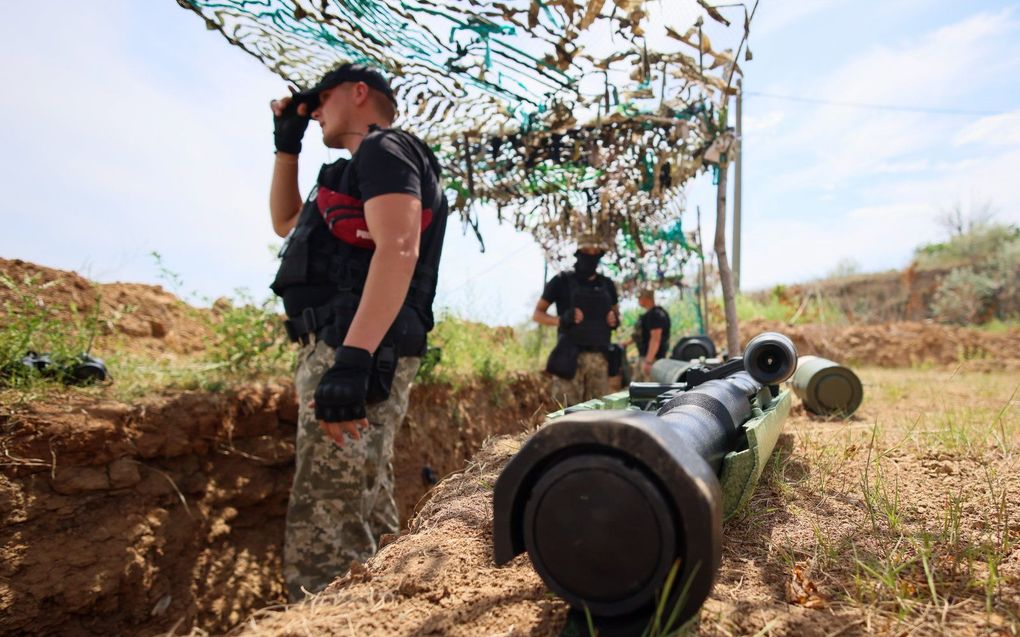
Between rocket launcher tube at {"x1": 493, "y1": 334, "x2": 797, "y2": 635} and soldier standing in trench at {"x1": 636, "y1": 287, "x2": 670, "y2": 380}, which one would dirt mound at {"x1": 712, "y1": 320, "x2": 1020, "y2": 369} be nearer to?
soldier standing in trench at {"x1": 636, "y1": 287, "x2": 670, "y2": 380}

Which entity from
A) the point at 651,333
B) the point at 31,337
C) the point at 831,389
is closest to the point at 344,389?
the point at 31,337

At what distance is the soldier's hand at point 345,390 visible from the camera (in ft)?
6.11

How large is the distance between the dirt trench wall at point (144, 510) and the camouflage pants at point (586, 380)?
2.54 m

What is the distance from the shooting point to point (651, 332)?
6195 millimetres

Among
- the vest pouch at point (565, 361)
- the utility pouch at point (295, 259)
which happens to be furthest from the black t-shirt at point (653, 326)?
the utility pouch at point (295, 259)

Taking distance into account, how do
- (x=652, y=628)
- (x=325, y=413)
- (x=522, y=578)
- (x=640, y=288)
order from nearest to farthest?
(x=652, y=628)
(x=522, y=578)
(x=325, y=413)
(x=640, y=288)

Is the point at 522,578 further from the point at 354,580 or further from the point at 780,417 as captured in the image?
the point at 780,417

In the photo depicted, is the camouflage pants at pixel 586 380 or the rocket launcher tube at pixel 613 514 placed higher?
the rocket launcher tube at pixel 613 514

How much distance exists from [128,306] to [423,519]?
13.3 ft

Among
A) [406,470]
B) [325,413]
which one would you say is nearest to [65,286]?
[406,470]

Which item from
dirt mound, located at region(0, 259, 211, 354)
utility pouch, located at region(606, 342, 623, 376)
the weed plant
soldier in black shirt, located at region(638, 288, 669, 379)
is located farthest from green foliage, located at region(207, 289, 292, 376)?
soldier in black shirt, located at region(638, 288, 669, 379)

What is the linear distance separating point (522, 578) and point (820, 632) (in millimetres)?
586

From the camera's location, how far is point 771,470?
205 cm

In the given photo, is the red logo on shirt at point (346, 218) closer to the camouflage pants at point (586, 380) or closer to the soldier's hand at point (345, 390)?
the soldier's hand at point (345, 390)
